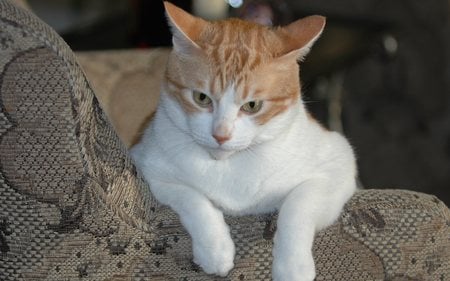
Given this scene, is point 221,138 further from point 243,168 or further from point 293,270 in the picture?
point 293,270

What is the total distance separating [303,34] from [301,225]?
39 cm

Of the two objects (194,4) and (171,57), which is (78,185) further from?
(194,4)

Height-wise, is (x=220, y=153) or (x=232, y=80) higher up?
(x=232, y=80)

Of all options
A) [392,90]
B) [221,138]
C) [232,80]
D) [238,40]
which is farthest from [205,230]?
[392,90]

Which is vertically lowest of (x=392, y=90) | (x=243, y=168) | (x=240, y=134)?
(x=392, y=90)

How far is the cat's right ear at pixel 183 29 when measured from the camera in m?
1.37

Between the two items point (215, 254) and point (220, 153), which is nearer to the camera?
point (215, 254)

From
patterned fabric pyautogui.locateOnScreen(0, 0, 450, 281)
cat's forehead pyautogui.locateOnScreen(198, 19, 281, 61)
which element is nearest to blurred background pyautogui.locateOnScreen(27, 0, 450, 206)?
cat's forehead pyautogui.locateOnScreen(198, 19, 281, 61)

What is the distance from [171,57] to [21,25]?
0.44 meters

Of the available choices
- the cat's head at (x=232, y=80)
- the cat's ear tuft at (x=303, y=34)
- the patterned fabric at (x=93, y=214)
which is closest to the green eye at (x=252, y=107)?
the cat's head at (x=232, y=80)

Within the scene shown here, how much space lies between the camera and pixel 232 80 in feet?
4.48

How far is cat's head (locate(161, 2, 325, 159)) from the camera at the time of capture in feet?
4.48

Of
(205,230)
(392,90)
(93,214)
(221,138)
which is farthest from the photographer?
(392,90)

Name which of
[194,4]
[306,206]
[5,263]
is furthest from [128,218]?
[194,4]
